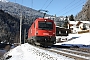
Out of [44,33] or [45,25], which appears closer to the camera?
[44,33]

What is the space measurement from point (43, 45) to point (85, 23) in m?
69.0

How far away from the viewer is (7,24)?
6806 inches

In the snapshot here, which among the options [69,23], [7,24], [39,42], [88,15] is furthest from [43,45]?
[7,24]

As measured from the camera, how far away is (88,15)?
12569cm

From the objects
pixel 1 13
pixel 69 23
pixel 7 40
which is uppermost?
pixel 1 13

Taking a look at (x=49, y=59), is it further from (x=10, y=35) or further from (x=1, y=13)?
(x=1, y=13)

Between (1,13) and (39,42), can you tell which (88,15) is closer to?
(1,13)

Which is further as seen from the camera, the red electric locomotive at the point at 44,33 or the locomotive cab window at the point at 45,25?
the locomotive cab window at the point at 45,25

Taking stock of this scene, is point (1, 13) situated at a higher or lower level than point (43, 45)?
higher

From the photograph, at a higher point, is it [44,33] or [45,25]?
[45,25]

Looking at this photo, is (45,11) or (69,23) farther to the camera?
(69,23)

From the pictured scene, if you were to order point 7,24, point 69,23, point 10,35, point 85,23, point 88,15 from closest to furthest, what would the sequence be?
point 85,23 → point 69,23 → point 88,15 → point 10,35 → point 7,24

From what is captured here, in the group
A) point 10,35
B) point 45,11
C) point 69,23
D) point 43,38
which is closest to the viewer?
point 43,38

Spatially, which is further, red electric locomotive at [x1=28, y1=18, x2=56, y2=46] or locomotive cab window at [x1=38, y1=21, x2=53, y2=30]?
locomotive cab window at [x1=38, y1=21, x2=53, y2=30]
